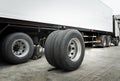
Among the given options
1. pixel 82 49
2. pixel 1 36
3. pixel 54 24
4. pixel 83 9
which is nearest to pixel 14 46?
pixel 1 36

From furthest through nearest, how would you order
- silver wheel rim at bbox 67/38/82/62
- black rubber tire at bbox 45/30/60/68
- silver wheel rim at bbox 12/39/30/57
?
silver wheel rim at bbox 12/39/30/57, silver wheel rim at bbox 67/38/82/62, black rubber tire at bbox 45/30/60/68

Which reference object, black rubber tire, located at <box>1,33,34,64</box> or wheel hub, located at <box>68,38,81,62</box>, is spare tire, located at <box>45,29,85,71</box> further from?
black rubber tire, located at <box>1,33,34,64</box>

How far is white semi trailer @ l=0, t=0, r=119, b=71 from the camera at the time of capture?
3742mm

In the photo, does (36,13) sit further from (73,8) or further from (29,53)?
(73,8)

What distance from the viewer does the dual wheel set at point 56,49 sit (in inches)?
142

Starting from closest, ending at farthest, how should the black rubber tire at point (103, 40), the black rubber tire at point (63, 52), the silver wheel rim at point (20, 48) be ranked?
the black rubber tire at point (63, 52)
the silver wheel rim at point (20, 48)
the black rubber tire at point (103, 40)

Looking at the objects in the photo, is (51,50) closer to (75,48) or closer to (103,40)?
(75,48)

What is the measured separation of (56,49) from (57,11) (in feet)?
9.91

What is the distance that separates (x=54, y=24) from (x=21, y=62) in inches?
90.9

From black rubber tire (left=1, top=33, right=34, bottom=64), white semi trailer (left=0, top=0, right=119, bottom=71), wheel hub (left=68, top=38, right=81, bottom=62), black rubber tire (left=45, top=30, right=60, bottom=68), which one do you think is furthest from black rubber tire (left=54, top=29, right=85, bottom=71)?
black rubber tire (left=1, top=33, right=34, bottom=64)

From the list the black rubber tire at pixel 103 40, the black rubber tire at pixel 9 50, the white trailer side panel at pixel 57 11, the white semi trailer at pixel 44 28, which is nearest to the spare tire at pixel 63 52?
the white semi trailer at pixel 44 28

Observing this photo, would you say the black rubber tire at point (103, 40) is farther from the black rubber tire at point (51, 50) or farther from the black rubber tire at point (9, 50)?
the black rubber tire at point (51, 50)

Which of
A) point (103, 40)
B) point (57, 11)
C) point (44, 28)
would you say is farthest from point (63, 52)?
point (103, 40)

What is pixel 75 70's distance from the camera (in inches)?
151
